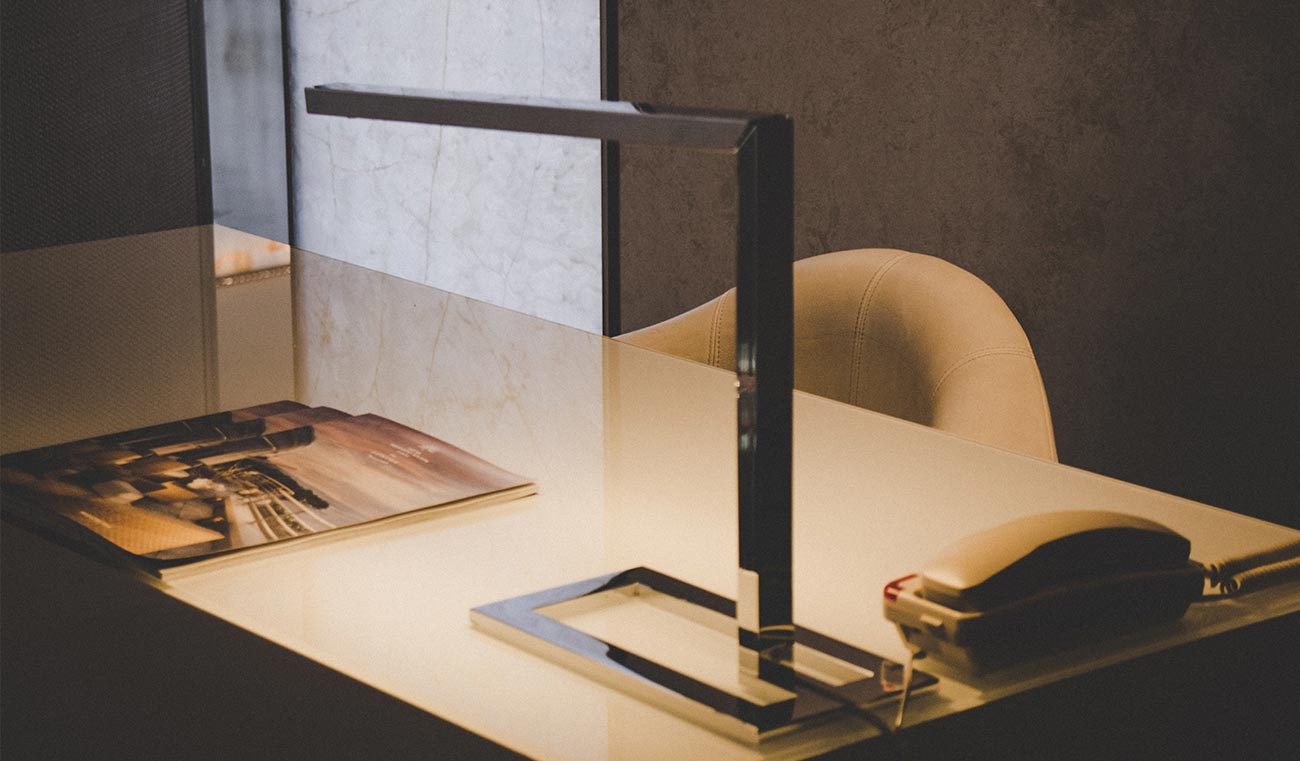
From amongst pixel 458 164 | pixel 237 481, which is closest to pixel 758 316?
pixel 237 481

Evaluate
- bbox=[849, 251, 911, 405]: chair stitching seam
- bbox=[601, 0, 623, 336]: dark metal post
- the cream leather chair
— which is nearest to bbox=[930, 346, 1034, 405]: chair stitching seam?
the cream leather chair

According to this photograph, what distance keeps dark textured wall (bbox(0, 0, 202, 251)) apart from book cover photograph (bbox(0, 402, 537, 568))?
6.30 ft

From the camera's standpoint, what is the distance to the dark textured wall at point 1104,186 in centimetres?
217

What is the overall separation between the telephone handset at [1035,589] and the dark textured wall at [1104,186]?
1.62 m

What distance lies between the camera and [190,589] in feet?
2.63

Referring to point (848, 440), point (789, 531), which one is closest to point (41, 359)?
point (848, 440)

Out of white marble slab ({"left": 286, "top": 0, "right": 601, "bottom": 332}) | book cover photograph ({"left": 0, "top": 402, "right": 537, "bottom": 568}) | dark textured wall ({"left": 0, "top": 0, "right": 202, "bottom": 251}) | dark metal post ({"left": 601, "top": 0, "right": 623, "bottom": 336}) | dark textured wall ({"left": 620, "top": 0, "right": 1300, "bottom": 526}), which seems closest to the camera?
book cover photograph ({"left": 0, "top": 402, "right": 537, "bottom": 568})

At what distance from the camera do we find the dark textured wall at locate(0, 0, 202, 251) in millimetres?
2932

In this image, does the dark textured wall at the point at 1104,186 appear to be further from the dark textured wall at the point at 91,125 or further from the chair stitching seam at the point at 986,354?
the dark textured wall at the point at 91,125

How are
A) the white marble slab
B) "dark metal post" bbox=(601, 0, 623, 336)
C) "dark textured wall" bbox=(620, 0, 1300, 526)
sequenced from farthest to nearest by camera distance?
the white marble slab
"dark metal post" bbox=(601, 0, 623, 336)
"dark textured wall" bbox=(620, 0, 1300, 526)

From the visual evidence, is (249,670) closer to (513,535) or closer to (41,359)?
(513,535)

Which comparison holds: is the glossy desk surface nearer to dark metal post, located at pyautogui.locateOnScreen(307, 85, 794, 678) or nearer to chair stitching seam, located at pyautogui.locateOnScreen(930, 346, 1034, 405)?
dark metal post, located at pyautogui.locateOnScreen(307, 85, 794, 678)

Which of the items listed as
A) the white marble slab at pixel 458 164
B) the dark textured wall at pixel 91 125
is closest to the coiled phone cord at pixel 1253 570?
the dark textured wall at pixel 91 125

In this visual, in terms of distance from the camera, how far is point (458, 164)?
3.98 metres
